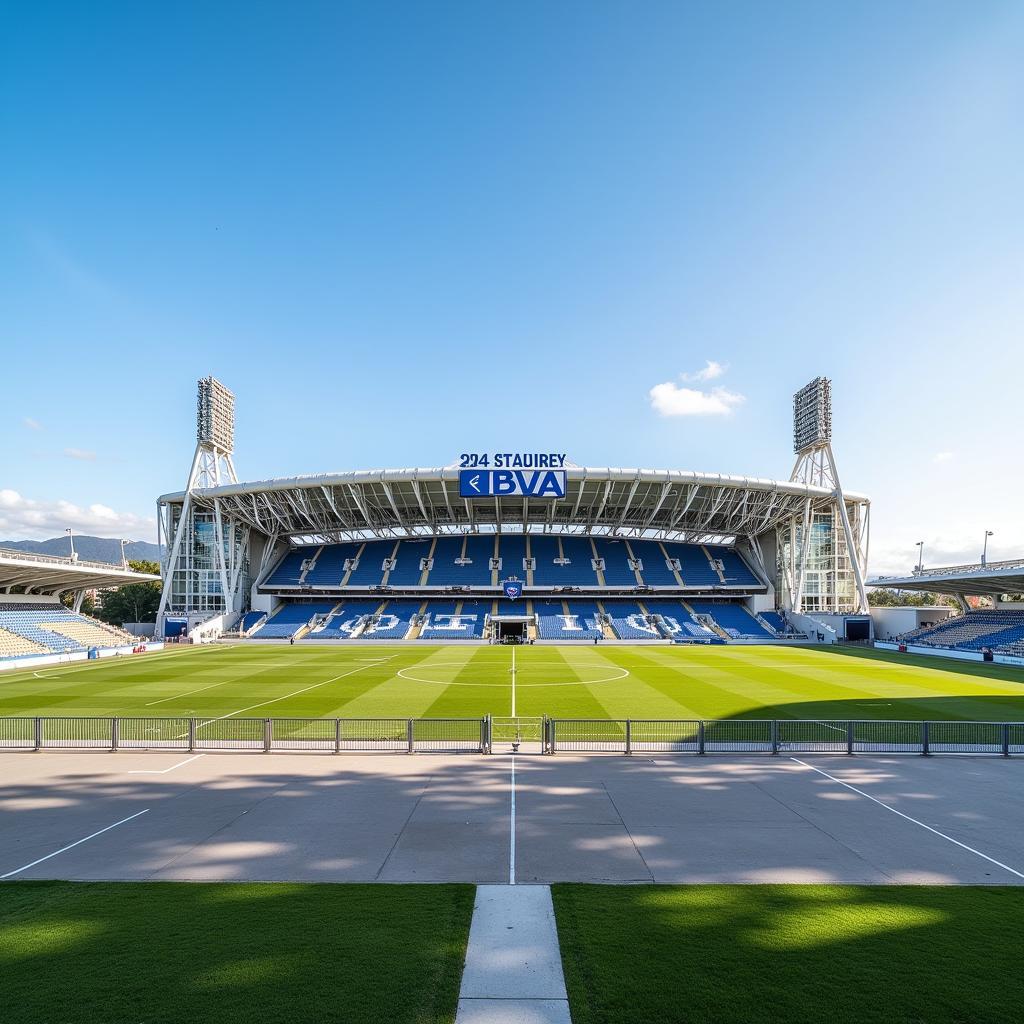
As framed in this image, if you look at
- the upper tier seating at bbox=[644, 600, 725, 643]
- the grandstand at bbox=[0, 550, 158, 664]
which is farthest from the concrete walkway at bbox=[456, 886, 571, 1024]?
the upper tier seating at bbox=[644, 600, 725, 643]

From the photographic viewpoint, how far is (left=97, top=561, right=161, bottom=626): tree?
95.3 m

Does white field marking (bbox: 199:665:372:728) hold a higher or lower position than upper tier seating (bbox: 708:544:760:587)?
lower

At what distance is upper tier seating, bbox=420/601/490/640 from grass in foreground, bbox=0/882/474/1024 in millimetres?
55290

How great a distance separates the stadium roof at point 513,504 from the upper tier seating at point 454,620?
36.8 ft

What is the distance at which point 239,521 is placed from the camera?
7525 cm

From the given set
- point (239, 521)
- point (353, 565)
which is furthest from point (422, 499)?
point (239, 521)

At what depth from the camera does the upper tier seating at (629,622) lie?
214 feet

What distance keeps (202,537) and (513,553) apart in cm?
3754

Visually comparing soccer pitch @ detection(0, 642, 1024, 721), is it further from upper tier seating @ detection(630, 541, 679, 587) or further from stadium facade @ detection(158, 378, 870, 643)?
upper tier seating @ detection(630, 541, 679, 587)

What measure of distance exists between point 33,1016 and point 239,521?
2948 inches

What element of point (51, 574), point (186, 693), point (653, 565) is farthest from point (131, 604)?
point (186, 693)

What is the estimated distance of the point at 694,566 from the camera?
80.2 m

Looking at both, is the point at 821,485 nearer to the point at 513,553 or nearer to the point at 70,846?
the point at 513,553

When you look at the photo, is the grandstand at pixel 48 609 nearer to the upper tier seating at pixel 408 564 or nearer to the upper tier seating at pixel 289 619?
the upper tier seating at pixel 289 619
